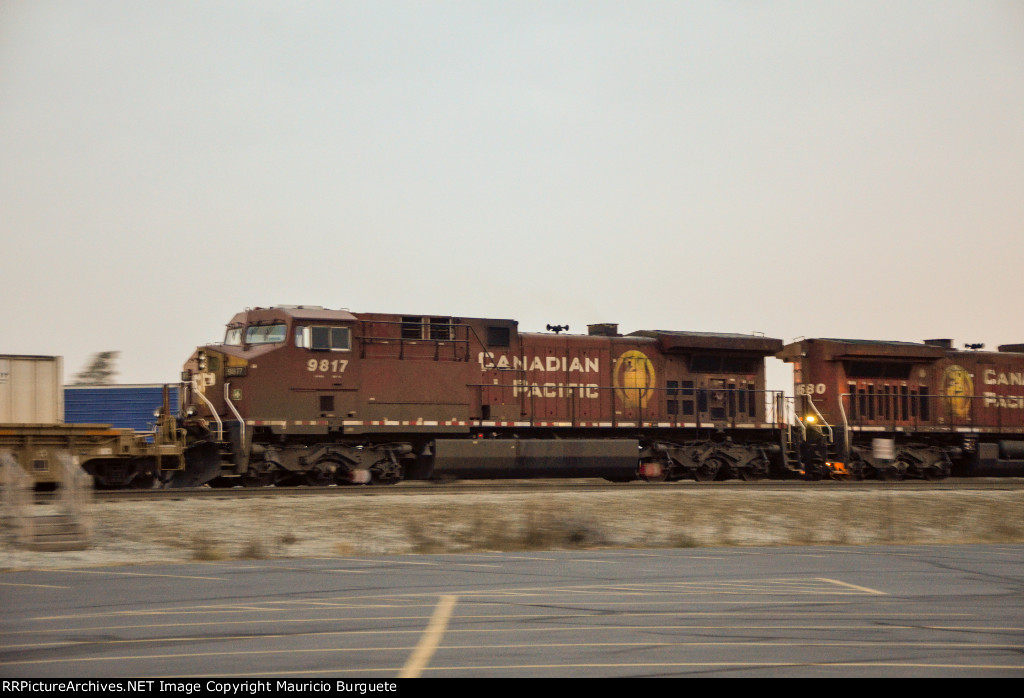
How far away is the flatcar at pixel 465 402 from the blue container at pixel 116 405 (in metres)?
18.1

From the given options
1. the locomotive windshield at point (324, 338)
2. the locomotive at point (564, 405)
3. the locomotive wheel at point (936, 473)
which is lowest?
the locomotive wheel at point (936, 473)

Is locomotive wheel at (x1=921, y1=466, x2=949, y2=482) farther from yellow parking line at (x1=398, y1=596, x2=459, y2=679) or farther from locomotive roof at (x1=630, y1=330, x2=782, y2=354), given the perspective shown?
yellow parking line at (x1=398, y1=596, x2=459, y2=679)

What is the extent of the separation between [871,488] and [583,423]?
22.3 ft

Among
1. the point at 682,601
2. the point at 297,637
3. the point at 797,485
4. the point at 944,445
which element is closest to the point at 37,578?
the point at 297,637

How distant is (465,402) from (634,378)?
4804 millimetres

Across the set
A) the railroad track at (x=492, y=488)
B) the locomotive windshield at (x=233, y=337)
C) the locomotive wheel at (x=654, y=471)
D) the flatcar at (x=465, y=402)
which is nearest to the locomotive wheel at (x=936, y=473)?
the railroad track at (x=492, y=488)

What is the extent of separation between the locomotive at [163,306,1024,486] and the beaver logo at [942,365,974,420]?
0.16ft

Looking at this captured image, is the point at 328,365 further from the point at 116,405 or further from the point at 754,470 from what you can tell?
the point at 116,405

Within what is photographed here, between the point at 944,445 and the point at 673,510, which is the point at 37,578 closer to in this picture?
the point at 673,510

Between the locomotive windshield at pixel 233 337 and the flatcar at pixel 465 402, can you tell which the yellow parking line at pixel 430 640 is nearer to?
the flatcar at pixel 465 402

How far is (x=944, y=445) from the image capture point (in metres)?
27.4

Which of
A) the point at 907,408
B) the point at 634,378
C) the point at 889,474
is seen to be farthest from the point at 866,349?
the point at 634,378

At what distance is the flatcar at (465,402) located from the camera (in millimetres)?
19797
